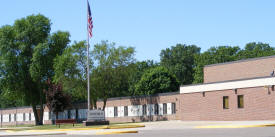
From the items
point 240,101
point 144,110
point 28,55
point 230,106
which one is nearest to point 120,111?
point 144,110

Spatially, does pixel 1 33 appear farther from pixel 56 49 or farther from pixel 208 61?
pixel 208 61

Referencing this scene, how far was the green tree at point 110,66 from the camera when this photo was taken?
198ft

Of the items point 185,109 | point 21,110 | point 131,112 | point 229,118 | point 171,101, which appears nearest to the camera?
point 229,118

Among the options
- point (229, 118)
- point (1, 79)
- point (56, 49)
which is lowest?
point (229, 118)

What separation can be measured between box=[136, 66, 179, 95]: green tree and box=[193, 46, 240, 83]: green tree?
7514mm

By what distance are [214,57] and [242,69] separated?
42309 millimetres

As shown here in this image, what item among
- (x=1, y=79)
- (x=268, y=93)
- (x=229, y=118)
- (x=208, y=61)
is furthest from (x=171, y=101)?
(x=208, y=61)

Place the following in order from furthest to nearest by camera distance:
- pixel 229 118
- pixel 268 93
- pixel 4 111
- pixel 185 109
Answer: pixel 4 111 → pixel 185 109 → pixel 229 118 → pixel 268 93

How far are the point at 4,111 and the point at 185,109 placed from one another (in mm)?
58374

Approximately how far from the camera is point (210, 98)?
142 feet

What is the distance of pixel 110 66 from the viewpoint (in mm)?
60500

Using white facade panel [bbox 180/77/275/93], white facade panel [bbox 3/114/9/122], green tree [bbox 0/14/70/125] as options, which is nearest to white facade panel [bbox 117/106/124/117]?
green tree [bbox 0/14/70/125]

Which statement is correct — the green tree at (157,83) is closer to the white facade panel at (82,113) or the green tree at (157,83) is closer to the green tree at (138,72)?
the green tree at (138,72)

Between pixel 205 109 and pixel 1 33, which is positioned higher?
pixel 1 33
